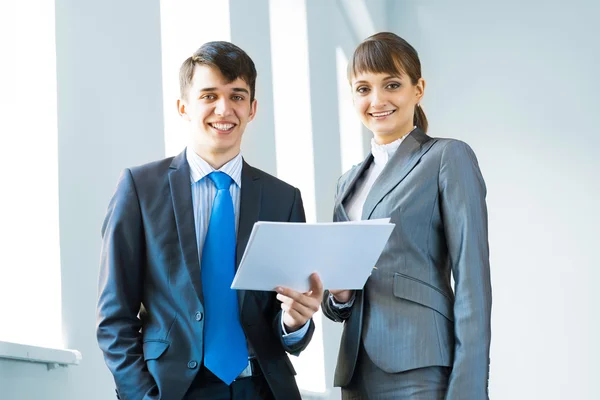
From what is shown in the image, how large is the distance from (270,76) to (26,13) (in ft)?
6.63

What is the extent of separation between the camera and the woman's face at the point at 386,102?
259 cm

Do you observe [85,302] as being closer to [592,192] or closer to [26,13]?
[26,13]

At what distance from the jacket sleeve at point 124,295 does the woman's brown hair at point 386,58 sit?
2.45 ft

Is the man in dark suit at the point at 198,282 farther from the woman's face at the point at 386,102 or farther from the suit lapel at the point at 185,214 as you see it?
the woman's face at the point at 386,102

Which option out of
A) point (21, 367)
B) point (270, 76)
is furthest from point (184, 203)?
point (270, 76)

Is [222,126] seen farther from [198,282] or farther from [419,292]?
[419,292]

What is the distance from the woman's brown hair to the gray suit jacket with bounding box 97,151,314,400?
547mm

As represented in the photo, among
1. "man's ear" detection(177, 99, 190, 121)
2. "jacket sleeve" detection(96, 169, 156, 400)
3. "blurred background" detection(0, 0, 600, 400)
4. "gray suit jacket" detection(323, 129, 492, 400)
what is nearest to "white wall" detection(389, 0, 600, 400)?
"blurred background" detection(0, 0, 600, 400)

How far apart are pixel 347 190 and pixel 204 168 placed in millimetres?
461

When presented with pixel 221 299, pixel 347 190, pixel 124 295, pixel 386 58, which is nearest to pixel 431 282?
pixel 347 190

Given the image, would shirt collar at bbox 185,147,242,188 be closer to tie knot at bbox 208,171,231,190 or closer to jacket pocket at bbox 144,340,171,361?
tie knot at bbox 208,171,231,190

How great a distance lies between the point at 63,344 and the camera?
2682 millimetres

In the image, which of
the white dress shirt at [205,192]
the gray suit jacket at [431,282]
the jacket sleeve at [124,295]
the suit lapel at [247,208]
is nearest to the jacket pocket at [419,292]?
the gray suit jacket at [431,282]

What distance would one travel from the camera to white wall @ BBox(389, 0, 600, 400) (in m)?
6.72
